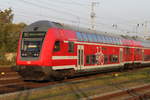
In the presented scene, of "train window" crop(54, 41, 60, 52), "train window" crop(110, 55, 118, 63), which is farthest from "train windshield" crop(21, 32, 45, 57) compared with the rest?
"train window" crop(110, 55, 118, 63)

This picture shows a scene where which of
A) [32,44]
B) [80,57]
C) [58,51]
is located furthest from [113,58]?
[32,44]

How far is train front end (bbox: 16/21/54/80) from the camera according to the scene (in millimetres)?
12836

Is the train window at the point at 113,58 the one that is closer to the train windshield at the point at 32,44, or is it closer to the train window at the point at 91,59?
the train window at the point at 91,59

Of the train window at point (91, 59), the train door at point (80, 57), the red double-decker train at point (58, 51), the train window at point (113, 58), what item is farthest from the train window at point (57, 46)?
the train window at point (113, 58)

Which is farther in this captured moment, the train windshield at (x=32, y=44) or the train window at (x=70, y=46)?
the train window at (x=70, y=46)

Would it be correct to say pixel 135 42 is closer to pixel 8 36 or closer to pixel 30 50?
pixel 30 50

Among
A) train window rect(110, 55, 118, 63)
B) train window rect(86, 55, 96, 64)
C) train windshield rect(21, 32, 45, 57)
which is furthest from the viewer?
train window rect(110, 55, 118, 63)

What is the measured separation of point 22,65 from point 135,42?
1560 centimetres

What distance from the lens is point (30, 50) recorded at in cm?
1325

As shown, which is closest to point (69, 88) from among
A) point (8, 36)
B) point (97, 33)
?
point (97, 33)

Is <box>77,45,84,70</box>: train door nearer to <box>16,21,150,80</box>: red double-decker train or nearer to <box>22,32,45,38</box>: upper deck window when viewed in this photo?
<box>16,21,150,80</box>: red double-decker train

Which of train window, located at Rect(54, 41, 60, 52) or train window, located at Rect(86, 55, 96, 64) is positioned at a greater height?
train window, located at Rect(54, 41, 60, 52)

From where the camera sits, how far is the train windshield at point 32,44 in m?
13.1

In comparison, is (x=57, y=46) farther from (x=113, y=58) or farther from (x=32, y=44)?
(x=113, y=58)
